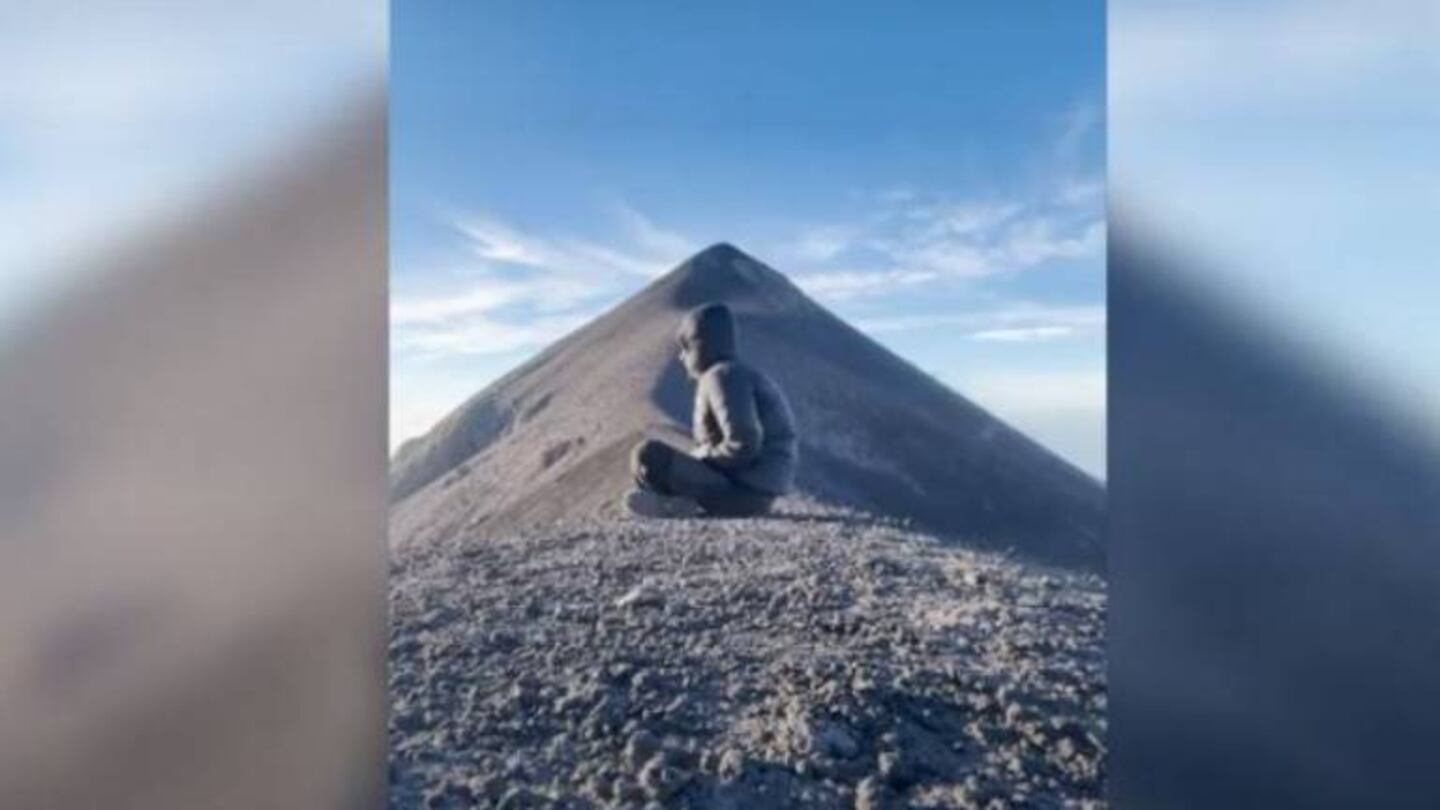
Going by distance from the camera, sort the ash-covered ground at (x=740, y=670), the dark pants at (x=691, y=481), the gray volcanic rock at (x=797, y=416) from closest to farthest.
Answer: the ash-covered ground at (x=740, y=670), the gray volcanic rock at (x=797, y=416), the dark pants at (x=691, y=481)

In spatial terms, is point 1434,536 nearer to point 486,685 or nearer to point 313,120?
point 486,685

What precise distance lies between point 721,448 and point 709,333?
10.5 inches

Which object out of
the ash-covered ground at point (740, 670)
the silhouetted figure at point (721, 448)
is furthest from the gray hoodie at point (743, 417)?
the ash-covered ground at point (740, 670)

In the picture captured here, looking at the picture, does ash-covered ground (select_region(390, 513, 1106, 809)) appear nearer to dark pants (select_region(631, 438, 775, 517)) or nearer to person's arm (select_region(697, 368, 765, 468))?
dark pants (select_region(631, 438, 775, 517))

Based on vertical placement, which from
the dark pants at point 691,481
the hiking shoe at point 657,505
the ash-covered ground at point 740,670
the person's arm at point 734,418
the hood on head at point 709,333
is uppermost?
the hood on head at point 709,333

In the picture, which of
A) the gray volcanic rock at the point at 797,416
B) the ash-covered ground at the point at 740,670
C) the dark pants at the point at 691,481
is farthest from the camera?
the dark pants at the point at 691,481

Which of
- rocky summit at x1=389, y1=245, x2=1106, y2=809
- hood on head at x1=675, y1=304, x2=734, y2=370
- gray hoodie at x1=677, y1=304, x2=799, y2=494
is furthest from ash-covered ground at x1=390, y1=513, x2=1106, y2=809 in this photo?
hood on head at x1=675, y1=304, x2=734, y2=370

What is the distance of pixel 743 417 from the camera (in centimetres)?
319

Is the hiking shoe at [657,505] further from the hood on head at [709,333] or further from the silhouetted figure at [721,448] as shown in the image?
the hood on head at [709,333]

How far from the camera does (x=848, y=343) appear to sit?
3.13m

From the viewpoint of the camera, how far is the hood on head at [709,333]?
314 cm

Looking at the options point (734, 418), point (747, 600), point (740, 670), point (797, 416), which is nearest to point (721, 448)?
point (734, 418)

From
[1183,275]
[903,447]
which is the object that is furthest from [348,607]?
[1183,275]

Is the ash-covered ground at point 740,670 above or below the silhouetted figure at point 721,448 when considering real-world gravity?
below
